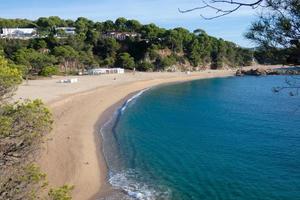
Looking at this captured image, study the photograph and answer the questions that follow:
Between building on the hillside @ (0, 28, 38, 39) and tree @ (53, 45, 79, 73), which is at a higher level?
building on the hillside @ (0, 28, 38, 39)

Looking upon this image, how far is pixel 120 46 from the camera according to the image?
411 ft

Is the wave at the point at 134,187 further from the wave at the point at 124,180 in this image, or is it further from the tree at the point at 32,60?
the tree at the point at 32,60

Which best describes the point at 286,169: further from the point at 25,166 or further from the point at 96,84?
the point at 96,84

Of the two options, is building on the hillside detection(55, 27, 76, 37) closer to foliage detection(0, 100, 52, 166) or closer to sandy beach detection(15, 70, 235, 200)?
sandy beach detection(15, 70, 235, 200)

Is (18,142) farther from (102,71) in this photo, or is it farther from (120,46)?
(120,46)

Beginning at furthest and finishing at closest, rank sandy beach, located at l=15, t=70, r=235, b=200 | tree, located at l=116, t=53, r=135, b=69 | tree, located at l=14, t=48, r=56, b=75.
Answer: tree, located at l=116, t=53, r=135, b=69 < tree, located at l=14, t=48, r=56, b=75 < sandy beach, located at l=15, t=70, r=235, b=200

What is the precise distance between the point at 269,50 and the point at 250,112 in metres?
45.8

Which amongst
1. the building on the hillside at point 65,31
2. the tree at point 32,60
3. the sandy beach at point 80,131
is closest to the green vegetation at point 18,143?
the sandy beach at point 80,131

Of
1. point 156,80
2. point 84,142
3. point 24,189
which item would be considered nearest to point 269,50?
point 24,189

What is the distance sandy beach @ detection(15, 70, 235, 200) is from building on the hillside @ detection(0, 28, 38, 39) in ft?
140

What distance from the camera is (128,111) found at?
5212 cm

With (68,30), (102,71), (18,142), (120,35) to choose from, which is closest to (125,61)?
(102,71)

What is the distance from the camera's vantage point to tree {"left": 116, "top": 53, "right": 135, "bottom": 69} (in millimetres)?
117756

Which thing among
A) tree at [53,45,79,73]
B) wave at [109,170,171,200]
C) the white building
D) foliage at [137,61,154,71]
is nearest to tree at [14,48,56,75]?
tree at [53,45,79,73]
